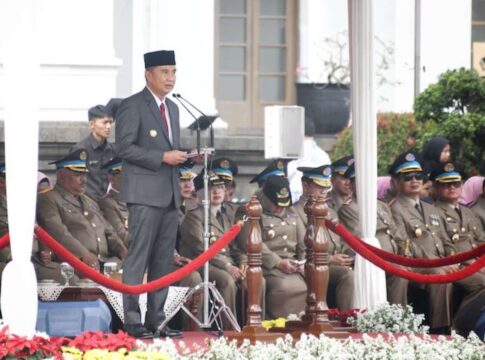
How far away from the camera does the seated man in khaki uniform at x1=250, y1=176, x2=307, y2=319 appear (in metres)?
17.1

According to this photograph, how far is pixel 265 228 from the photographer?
17.4 metres

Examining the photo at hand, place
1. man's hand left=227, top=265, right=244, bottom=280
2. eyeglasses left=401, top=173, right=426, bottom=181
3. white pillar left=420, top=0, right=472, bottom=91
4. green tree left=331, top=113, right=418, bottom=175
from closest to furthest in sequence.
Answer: man's hand left=227, top=265, right=244, bottom=280 → eyeglasses left=401, top=173, right=426, bottom=181 → green tree left=331, top=113, right=418, bottom=175 → white pillar left=420, top=0, right=472, bottom=91

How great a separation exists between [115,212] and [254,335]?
3.21m

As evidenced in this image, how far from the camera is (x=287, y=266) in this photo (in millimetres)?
17203

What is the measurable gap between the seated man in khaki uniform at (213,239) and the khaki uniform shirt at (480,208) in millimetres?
2785

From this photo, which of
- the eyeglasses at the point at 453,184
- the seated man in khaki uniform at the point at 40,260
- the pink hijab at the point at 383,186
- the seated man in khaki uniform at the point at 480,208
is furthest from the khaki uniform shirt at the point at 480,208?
the seated man in khaki uniform at the point at 40,260

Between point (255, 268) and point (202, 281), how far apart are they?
202cm

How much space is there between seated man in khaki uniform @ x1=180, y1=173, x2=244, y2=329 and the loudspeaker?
11.0 ft

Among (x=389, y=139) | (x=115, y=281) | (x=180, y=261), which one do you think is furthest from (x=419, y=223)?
(x=115, y=281)

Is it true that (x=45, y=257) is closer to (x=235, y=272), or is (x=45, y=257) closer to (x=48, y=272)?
(x=48, y=272)

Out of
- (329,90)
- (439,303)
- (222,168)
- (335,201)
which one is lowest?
(439,303)

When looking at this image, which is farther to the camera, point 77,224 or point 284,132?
point 284,132

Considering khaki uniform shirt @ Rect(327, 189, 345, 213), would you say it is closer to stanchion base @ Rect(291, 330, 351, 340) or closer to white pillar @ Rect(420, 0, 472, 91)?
stanchion base @ Rect(291, 330, 351, 340)

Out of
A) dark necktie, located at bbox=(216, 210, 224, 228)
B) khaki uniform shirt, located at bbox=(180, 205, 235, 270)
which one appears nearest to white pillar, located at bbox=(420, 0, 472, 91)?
dark necktie, located at bbox=(216, 210, 224, 228)
